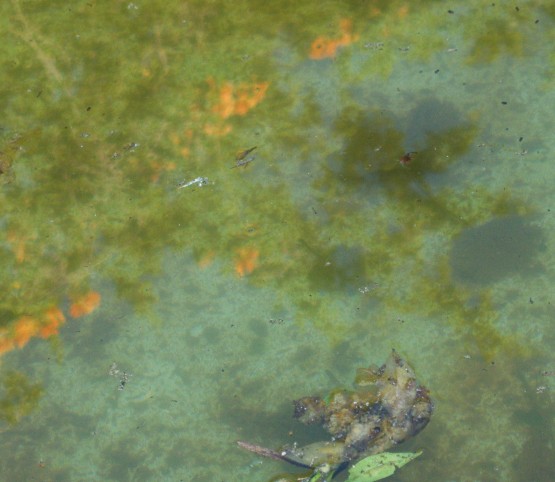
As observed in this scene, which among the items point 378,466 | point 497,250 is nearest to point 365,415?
point 378,466

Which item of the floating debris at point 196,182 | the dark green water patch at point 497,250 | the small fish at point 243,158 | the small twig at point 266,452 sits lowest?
the small twig at point 266,452

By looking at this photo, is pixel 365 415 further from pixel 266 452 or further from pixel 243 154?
pixel 243 154

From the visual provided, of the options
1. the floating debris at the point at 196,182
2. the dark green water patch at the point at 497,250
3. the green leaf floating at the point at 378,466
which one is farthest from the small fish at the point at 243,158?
the green leaf floating at the point at 378,466

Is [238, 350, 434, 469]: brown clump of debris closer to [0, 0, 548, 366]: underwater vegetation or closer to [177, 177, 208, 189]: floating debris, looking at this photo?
[0, 0, 548, 366]: underwater vegetation

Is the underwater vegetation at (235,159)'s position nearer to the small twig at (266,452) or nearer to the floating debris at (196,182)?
the floating debris at (196,182)

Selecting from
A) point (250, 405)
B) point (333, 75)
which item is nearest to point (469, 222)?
point (333, 75)

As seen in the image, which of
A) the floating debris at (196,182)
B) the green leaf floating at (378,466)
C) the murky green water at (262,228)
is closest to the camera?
the green leaf floating at (378,466)

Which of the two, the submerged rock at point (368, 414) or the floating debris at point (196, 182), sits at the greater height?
the floating debris at point (196, 182)
